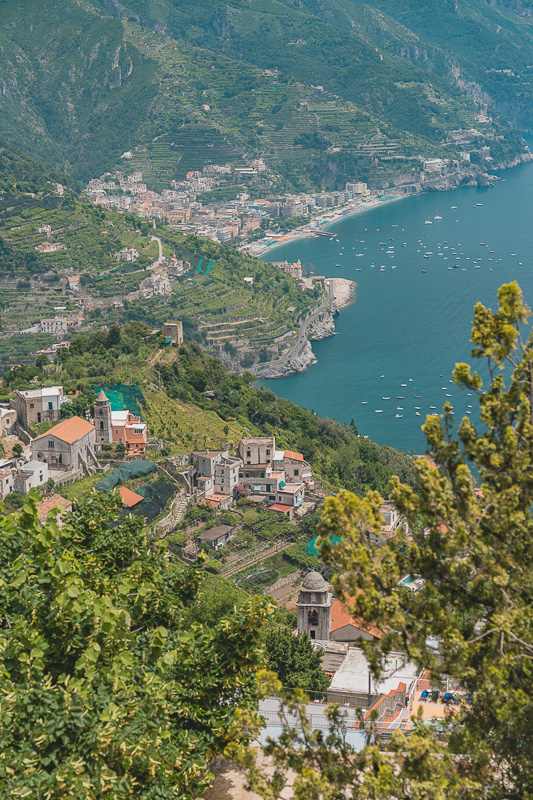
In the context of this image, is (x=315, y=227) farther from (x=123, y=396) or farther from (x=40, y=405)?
(x=40, y=405)

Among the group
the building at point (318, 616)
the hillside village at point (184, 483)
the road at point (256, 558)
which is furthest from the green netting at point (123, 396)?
the building at point (318, 616)

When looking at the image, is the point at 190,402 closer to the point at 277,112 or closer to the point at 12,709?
the point at 12,709

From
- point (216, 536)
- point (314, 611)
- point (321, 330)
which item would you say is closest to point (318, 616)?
point (314, 611)

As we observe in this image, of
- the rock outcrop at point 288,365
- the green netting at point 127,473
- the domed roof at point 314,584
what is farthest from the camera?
the rock outcrop at point 288,365

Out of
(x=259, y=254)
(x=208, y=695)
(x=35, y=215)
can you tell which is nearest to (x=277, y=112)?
(x=259, y=254)

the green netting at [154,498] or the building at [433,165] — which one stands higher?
the green netting at [154,498]

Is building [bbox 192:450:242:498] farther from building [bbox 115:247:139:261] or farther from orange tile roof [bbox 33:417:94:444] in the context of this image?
building [bbox 115:247:139:261]

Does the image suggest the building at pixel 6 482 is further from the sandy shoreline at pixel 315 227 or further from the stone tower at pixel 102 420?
the sandy shoreline at pixel 315 227
